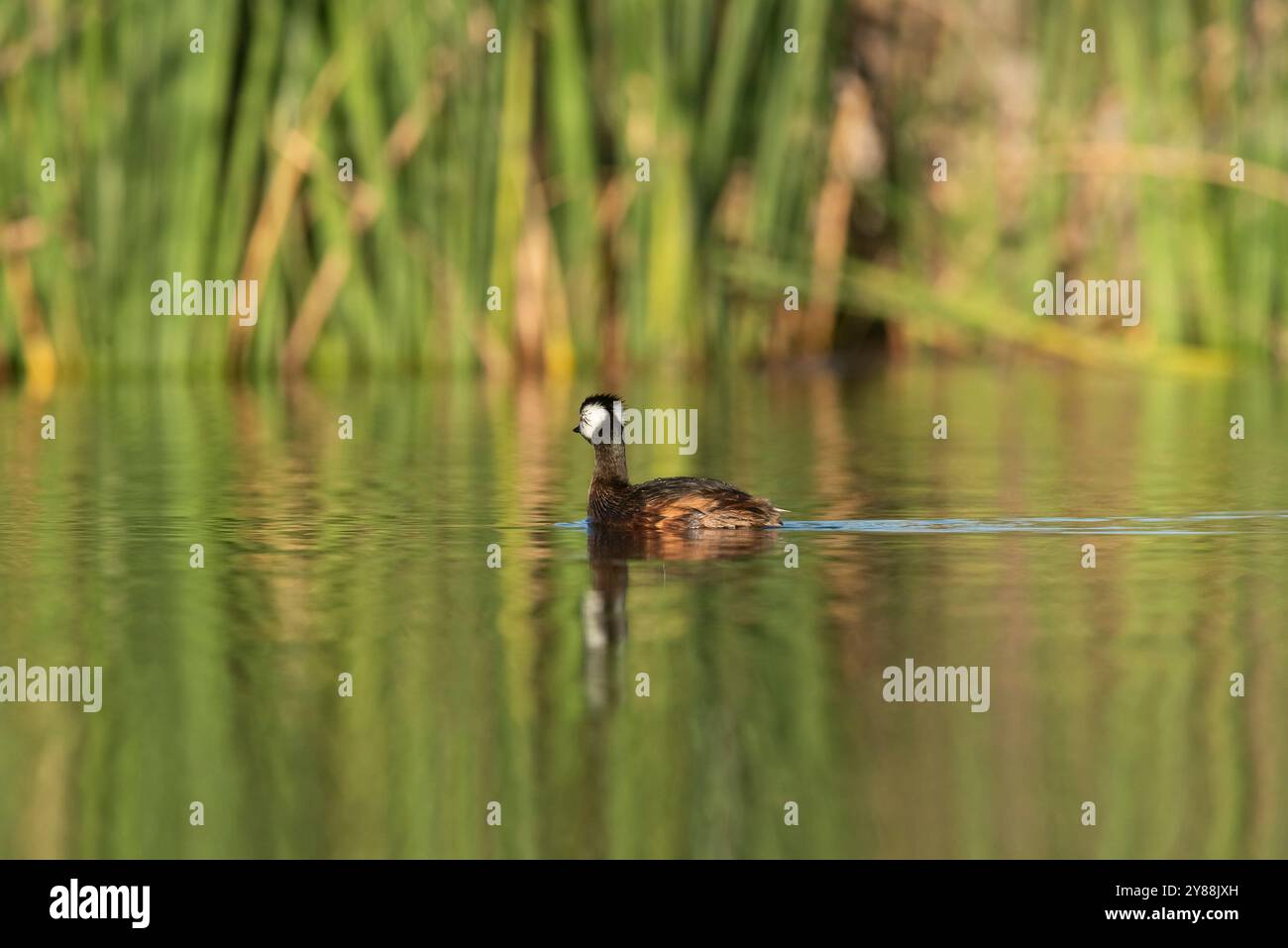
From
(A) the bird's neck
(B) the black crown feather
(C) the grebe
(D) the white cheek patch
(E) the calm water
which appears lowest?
(E) the calm water

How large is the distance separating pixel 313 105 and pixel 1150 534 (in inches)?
360

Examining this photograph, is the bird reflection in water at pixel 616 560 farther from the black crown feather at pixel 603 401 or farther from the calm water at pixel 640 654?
the black crown feather at pixel 603 401

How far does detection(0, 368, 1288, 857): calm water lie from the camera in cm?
481

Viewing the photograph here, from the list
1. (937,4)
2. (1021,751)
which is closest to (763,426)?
(937,4)

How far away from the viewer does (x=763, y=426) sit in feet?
45.8

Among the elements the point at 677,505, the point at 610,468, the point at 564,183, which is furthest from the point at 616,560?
the point at 564,183

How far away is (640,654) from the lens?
6465 mm

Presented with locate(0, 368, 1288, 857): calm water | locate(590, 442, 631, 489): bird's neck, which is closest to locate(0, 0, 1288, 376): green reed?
locate(0, 368, 1288, 857): calm water

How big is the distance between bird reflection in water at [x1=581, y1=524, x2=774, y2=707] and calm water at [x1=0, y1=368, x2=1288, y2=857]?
2 cm

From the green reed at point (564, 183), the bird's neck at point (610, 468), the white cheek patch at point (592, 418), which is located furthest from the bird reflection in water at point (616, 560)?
the green reed at point (564, 183)

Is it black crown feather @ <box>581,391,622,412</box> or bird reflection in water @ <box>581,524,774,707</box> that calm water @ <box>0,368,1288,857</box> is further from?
black crown feather @ <box>581,391,622,412</box>

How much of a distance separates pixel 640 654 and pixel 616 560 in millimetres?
2013

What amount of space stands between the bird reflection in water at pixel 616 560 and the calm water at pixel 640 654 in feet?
0.08
